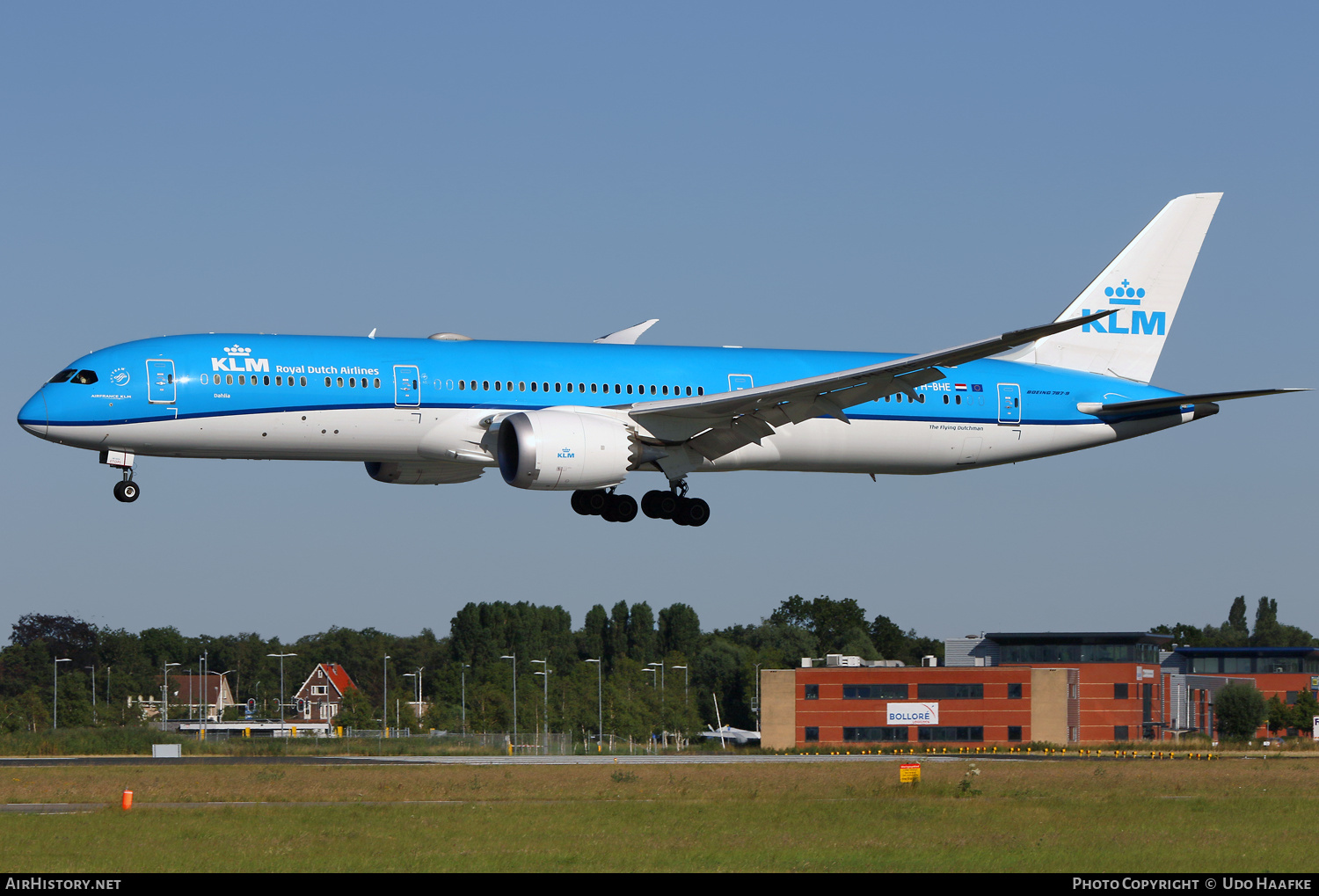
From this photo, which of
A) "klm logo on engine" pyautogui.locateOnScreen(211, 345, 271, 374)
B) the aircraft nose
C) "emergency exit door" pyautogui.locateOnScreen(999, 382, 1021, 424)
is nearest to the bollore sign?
"emergency exit door" pyautogui.locateOnScreen(999, 382, 1021, 424)

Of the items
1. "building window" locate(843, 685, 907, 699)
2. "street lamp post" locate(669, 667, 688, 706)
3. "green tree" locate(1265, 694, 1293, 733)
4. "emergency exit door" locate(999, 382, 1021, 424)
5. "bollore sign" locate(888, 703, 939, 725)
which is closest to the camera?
"emergency exit door" locate(999, 382, 1021, 424)

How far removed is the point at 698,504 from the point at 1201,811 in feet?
53.3

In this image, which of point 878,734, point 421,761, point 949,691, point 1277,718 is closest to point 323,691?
point 878,734

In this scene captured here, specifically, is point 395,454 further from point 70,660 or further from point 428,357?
point 70,660

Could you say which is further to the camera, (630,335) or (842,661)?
(842,661)

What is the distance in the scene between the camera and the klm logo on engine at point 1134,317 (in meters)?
53.9

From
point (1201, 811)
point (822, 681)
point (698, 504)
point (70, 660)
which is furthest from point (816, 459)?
point (70, 660)

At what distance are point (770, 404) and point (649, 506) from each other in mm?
5976

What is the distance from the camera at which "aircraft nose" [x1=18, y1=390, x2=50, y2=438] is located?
131 feet

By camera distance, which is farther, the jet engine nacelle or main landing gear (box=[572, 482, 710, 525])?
main landing gear (box=[572, 482, 710, 525])

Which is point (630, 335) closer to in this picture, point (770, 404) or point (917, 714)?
point (770, 404)

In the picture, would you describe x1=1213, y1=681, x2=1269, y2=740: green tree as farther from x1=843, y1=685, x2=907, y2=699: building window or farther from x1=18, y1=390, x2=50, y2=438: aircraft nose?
x1=18, y1=390, x2=50, y2=438: aircraft nose

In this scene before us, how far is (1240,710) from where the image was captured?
12344cm

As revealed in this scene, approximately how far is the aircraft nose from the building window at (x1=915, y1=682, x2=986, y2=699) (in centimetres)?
8262
